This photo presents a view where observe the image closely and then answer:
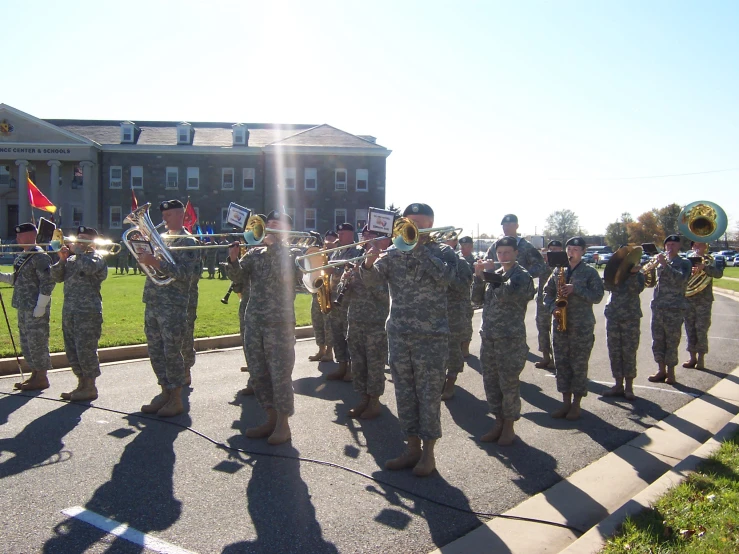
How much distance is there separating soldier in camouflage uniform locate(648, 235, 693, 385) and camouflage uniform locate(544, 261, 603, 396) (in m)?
2.46

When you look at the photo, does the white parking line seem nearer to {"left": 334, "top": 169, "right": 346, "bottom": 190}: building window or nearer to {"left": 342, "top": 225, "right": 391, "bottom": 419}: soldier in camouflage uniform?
{"left": 342, "top": 225, "right": 391, "bottom": 419}: soldier in camouflage uniform

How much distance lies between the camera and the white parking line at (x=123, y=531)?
3.86 metres

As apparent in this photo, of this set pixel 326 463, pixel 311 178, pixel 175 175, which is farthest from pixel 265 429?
pixel 175 175

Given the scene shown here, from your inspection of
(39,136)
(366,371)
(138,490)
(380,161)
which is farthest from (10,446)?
(39,136)

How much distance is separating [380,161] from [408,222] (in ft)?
142

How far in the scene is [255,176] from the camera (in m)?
48.0

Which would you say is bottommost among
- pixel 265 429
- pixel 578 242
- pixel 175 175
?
pixel 265 429

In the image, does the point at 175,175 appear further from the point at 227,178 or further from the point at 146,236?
the point at 146,236

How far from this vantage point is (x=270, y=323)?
5996 mm

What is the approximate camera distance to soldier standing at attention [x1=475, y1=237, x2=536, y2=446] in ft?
19.5

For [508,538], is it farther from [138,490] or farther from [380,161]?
[380,161]

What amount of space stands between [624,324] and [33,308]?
25.5 ft

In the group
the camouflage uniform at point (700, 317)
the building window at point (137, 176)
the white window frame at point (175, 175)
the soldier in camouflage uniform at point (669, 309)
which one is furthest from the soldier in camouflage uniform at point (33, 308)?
the building window at point (137, 176)

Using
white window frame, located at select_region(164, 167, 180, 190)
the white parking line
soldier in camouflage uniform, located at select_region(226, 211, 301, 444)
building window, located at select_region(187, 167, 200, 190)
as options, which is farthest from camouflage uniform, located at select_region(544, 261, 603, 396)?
white window frame, located at select_region(164, 167, 180, 190)
